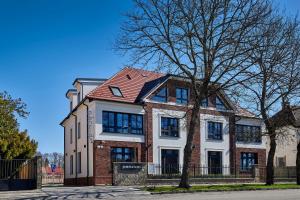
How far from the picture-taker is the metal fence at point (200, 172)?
35.1 m

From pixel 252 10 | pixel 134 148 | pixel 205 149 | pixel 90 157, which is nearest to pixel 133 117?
pixel 134 148

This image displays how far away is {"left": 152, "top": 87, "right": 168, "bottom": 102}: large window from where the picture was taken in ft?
123

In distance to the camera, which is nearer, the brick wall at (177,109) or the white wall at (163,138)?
the brick wall at (177,109)

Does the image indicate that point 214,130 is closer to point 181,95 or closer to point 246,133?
point 246,133

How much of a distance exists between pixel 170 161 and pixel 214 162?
520 cm

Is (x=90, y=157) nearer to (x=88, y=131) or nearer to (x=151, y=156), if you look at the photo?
(x=88, y=131)

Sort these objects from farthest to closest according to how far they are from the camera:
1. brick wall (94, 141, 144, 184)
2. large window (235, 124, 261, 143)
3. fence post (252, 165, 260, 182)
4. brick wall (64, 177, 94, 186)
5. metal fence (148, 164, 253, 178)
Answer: large window (235, 124, 261, 143), fence post (252, 165, 260, 182), metal fence (148, 164, 253, 178), brick wall (64, 177, 94, 186), brick wall (94, 141, 144, 184)

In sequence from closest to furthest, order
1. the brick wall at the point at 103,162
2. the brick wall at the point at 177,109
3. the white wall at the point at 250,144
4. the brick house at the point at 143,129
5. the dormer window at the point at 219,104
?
1. the brick wall at the point at 103,162
2. the brick house at the point at 143,129
3. the brick wall at the point at 177,109
4. the dormer window at the point at 219,104
5. the white wall at the point at 250,144

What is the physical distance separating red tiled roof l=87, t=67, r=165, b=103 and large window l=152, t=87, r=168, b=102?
2.80 ft

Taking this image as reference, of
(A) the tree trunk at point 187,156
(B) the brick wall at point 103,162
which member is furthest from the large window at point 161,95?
(A) the tree trunk at point 187,156

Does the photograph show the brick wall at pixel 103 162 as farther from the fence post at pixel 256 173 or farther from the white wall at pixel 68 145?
the fence post at pixel 256 173

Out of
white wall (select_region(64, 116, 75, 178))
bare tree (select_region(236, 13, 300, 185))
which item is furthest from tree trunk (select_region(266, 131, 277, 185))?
white wall (select_region(64, 116, 75, 178))

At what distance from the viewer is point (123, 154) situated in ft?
114

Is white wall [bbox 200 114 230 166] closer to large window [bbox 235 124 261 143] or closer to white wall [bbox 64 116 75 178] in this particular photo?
large window [bbox 235 124 261 143]
